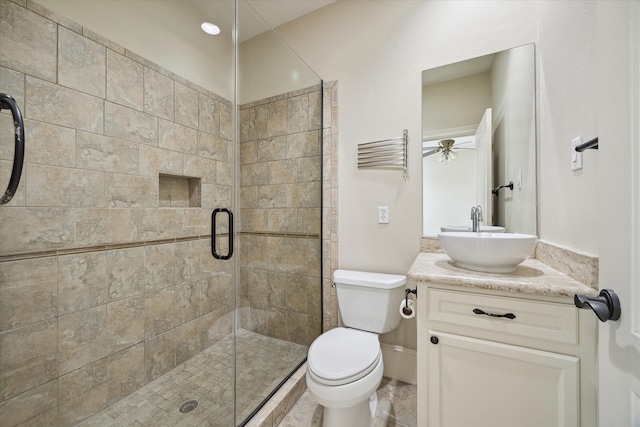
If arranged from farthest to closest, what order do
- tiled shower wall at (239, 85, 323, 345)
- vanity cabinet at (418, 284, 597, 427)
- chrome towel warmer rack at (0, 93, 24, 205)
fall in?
tiled shower wall at (239, 85, 323, 345), chrome towel warmer rack at (0, 93, 24, 205), vanity cabinet at (418, 284, 597, 427)

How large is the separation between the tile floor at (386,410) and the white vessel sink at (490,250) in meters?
0.98

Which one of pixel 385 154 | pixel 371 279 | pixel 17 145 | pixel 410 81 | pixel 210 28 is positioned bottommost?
pixel 371 279

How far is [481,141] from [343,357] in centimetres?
147

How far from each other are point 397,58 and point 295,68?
735 mm

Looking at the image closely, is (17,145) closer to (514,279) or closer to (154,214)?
(154,214)

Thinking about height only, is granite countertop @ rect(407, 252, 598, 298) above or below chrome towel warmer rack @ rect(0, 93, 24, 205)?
below

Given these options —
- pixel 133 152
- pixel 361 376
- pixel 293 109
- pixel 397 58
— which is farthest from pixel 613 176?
pixel 133 152

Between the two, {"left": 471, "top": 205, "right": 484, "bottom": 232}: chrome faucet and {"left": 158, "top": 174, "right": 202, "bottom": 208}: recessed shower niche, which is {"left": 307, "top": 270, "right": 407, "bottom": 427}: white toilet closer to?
{"left": 471, "top": 205, "right": 484, "bottom": 232}: chrome faucet

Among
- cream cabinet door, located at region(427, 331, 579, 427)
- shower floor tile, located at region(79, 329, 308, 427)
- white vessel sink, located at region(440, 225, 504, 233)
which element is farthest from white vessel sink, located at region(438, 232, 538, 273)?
shower floor tile, located at region(79, 329, 308, 427)

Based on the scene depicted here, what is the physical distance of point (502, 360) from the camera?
0.89m

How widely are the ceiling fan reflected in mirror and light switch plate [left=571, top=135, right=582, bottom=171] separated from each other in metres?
0.55

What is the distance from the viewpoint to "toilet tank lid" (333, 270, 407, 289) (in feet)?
4.83

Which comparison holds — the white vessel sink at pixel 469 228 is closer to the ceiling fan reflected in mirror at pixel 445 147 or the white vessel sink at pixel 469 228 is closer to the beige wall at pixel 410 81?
the beige wall at pixel 410 81

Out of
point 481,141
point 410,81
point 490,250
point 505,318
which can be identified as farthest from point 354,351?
point 410,81
